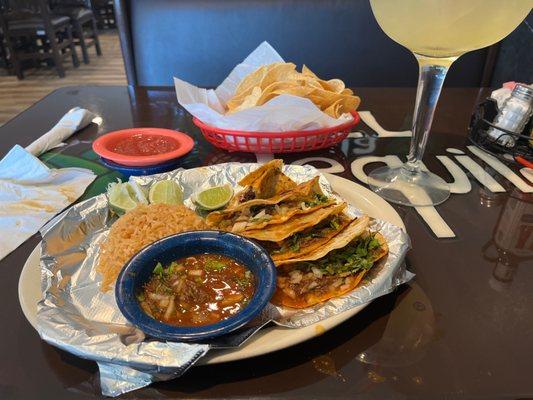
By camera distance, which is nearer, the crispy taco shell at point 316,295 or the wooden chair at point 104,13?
the crispy taco shell at point 316,295

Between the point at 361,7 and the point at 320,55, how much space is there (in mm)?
354

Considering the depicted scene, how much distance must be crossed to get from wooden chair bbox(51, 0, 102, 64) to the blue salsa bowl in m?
7.16

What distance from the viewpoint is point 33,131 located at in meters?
1.65

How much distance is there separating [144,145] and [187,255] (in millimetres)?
614

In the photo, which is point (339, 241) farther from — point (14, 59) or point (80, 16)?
point (80, 16)

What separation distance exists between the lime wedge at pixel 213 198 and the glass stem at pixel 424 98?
1.89 ft

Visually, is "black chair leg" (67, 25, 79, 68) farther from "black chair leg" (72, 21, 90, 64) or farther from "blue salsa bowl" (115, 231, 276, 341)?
"blue salsa bowl" (115, 231, 276, 341)

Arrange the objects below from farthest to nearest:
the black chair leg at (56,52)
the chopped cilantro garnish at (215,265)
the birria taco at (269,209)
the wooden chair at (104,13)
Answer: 1. the wooden chair at (104,13)
2. the black chair leg at (56,52)
3. the birria taco at (269,209)
4. the chopped cilantro garnish at (215,265)

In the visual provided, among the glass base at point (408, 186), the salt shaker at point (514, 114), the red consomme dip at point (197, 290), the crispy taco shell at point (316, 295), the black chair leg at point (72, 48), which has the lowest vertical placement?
the black chair leg at point (72, 48)

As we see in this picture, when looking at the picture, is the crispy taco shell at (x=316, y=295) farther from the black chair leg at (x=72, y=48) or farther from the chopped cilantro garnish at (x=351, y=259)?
the black chair leg at (x=72, y=48)

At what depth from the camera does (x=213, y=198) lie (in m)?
1.19

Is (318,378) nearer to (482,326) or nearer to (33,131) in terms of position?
(482,326)

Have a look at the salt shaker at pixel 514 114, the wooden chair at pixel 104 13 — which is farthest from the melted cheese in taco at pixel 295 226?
the wooden chair at pixel 104 13

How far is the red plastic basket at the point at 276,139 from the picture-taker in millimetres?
1363
